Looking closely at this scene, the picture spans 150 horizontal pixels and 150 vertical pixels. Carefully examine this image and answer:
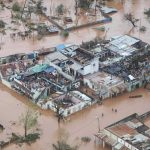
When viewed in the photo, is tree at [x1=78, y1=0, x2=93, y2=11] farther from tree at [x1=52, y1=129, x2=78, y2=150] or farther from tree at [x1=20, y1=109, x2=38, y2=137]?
tree at [x1=52, y1=129, x2=78, y2=150]

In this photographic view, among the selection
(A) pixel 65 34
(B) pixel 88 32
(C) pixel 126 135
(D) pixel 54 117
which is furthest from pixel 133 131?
(B) pixel 88 32

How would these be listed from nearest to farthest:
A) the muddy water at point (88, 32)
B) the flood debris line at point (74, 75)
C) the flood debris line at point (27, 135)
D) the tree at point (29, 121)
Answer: the flood debris line at point (27, 135) < the tree at point (29, 121) < the flood debris line at point (74, 75) < the muddy water at point (88, 32)

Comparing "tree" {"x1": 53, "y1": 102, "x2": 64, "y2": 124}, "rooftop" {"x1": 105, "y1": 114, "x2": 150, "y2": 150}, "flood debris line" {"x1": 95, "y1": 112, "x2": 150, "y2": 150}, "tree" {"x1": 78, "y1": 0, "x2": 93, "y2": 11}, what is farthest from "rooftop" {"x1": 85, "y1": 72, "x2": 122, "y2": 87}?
"tree" {"x1": 78, "y1": 0, "x2": 93, "y2": 11}

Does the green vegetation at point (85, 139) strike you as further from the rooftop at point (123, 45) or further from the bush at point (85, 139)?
the rooftop at point (123, 45)

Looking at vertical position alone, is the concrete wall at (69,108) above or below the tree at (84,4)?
below

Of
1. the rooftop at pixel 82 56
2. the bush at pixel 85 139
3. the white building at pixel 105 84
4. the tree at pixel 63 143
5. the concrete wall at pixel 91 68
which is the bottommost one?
the bush at pixel 85 139

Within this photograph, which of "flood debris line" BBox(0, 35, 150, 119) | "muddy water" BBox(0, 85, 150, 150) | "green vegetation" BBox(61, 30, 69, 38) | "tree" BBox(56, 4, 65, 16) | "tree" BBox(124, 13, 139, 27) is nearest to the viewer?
"muddy water" BBox(0, 85, 150, 150)

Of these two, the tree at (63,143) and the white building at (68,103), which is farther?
the white building at (68,103)

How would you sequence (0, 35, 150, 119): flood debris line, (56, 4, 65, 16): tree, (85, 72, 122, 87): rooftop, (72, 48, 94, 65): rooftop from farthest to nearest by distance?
(56, 4, 65, 16): tree → (72, 48, 94, 65): rooftop → (85, 72, 122, 87): rooftop → (0, 35, 150, 119): flood debris line

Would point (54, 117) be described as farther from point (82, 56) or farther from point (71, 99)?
point (82, 56)

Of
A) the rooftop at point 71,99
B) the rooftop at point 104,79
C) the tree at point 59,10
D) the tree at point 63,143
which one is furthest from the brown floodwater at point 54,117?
the tree at point 59,10

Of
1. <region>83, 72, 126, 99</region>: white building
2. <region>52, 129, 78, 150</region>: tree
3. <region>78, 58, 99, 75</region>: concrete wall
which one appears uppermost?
<region>78, 58, 99, 75</region>: concrete wall

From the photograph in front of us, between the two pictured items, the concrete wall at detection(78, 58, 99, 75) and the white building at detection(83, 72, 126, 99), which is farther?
the concrete wall at detection(78, 58, 99, 75)
